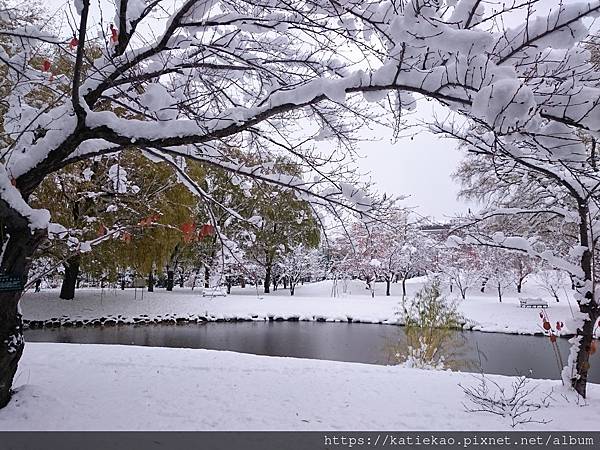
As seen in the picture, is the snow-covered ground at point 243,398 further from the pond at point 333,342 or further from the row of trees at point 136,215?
the pond at point 333,342

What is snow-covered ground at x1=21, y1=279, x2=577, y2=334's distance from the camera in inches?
520

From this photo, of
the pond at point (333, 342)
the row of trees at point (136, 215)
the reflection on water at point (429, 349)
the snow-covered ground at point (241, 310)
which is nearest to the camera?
the row of trees at point (136, 215)

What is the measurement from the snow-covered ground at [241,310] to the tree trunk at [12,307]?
9.51m

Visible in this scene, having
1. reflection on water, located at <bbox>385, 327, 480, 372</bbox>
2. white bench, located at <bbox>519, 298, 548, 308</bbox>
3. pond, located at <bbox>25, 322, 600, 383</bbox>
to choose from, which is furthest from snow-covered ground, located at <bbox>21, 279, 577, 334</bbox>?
reflection on water, located at <bbox>385, 327, 480, 372</bbox>

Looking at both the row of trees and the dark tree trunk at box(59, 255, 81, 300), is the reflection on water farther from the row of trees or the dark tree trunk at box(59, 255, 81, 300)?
the dark tree trunk at box(59, 255, 81, 300)

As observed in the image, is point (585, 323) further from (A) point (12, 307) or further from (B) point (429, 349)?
(A) point (12, 307)

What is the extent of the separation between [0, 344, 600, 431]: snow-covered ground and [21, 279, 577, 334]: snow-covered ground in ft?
25.9

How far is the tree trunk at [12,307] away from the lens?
116 inches

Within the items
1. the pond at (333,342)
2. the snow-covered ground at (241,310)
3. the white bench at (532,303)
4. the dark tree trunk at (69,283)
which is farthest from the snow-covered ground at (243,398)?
the white bench at (532,303)

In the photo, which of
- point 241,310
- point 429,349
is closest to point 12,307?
point 429,349

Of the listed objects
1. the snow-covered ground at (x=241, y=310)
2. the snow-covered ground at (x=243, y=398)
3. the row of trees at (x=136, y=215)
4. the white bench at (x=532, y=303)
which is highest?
the row of trees at (x=136, y=215)

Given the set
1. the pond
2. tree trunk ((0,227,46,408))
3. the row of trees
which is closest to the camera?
tree trunk ((0,227,46,408))

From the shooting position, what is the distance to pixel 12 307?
3035 millimetres

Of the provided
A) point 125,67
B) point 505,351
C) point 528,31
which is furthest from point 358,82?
point 505,351
